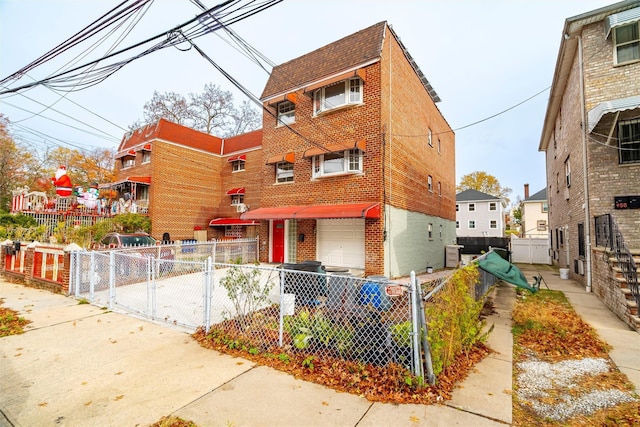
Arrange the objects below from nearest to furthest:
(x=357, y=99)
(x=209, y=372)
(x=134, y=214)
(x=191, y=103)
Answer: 1. (x=209, y=372)
2. (x=357, y=99)
3. (x=134, y=214)
4. (x=191, y=103)

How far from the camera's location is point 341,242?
40.8ft

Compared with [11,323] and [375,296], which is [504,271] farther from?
[11,323]

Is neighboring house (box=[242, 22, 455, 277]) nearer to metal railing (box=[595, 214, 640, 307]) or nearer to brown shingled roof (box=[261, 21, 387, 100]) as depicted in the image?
brown shingled roof (box=[261, 21, 387, 100])

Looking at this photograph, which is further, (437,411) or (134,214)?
(134,214)

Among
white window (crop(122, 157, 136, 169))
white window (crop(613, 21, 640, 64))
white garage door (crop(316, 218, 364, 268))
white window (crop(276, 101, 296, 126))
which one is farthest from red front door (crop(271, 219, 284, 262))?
white window (crop(122, 157, 136, 169))

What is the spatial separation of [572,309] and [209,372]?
8.77 meters

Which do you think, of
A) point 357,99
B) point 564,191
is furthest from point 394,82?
point 564,191

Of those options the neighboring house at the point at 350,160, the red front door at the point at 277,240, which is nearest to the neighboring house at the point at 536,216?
the neighboring house at the point at 350,160

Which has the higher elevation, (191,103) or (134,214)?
(191,103)

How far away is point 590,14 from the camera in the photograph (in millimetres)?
9430

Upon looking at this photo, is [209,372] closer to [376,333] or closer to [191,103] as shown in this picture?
[376,333]

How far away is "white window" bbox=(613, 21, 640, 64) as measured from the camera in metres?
9.03

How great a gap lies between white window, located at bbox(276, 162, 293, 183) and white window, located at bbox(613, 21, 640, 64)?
1207 cm

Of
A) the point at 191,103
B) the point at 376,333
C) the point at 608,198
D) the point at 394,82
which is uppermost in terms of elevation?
the point at 191,103
